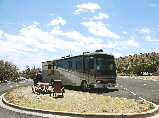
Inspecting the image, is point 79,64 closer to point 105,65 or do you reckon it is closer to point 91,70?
point 91,70

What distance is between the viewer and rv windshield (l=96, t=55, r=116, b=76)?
1528 centimetres

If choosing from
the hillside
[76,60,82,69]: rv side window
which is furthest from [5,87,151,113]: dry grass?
the hillside

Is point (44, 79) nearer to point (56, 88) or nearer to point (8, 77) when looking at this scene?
point (56, 88)

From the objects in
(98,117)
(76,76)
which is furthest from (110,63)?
(98,117)

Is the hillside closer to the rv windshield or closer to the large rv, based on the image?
the large rv

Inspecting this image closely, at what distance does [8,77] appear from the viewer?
48.3 meters

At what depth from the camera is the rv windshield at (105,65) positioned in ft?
50.1

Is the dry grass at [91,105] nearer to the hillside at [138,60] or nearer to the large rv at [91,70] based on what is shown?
the large rv at [91,70]

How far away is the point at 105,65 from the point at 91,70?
4.44 ft

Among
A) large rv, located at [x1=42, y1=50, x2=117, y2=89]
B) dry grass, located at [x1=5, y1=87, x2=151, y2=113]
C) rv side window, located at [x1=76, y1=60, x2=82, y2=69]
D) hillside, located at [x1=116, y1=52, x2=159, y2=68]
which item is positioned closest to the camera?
dry grass, located at [x1=5, y1=87, x2=151, y2=113]

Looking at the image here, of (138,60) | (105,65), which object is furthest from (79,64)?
(138,60)

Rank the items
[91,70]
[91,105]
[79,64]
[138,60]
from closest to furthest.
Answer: [91,105] → [91,70] → [79,64] → [138,60]

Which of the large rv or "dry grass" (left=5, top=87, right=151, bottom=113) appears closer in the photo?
"dry grass" (left=5, top=87, right=151, bottom=113)

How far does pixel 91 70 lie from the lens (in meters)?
15.6
